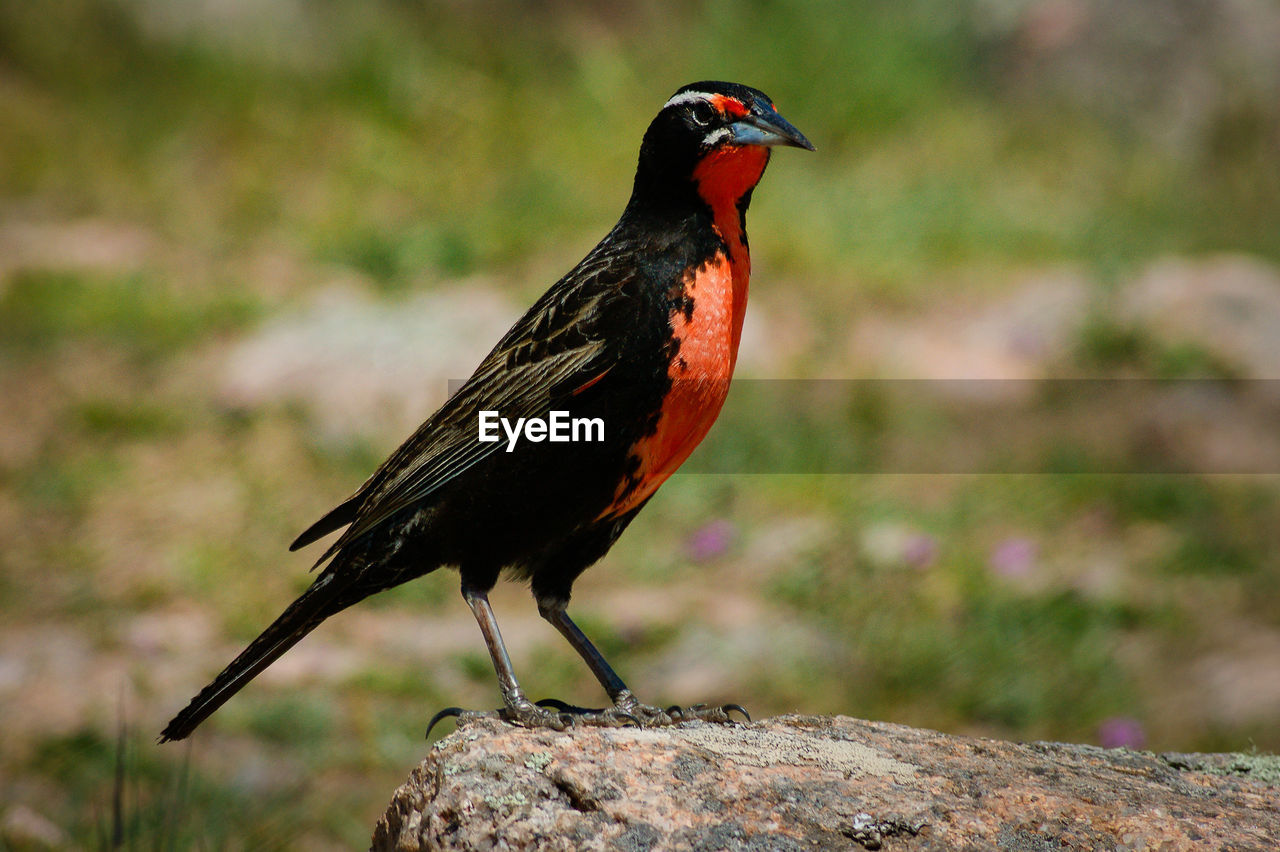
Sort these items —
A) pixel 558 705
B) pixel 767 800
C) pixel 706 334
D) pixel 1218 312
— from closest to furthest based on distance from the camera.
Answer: pixel 767 800
pixel 706 334
pixel 558 705
pixel 1218 312

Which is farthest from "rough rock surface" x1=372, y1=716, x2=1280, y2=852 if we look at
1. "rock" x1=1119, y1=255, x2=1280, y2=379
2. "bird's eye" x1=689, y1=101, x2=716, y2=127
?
"rock" x1=1119, y1=255, x2=1280, y2=379

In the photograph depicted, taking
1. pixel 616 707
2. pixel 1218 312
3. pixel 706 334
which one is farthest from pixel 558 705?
pixel 1218 312

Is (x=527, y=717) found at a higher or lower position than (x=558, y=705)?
lower

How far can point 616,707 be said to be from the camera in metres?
3.23

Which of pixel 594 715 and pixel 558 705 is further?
pixel 558 705

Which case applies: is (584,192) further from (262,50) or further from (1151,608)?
(1151,608)

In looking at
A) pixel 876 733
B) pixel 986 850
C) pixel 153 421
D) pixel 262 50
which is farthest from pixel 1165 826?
pixel 262 50

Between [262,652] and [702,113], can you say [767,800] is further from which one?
[702,113]

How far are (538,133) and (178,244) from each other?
9.19ft

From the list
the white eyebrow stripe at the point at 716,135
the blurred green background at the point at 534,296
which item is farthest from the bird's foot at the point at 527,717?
the white eyebrow stripe at the point at 716,135

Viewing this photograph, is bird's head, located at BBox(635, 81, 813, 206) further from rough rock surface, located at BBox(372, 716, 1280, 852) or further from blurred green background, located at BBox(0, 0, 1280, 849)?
blurred green background, located at BBox(0, 0, 1280, 849)

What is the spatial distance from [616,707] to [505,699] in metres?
0.30

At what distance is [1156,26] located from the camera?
40.0 feet

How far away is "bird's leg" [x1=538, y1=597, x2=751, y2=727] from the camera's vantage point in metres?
3.11
